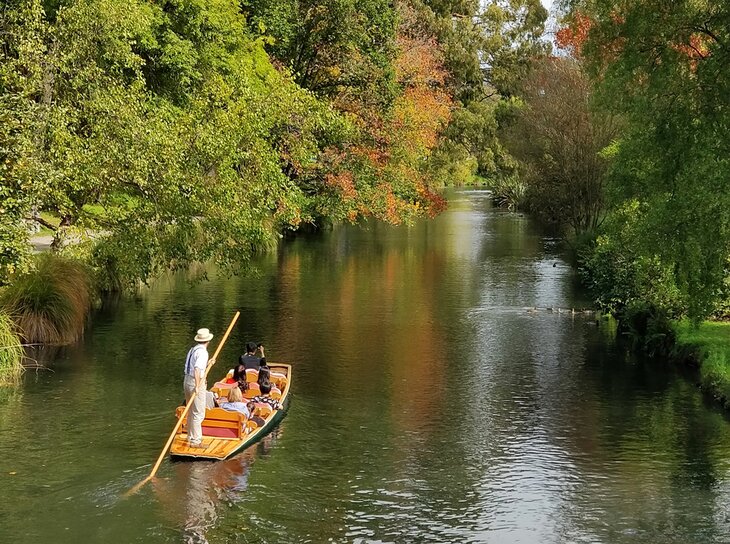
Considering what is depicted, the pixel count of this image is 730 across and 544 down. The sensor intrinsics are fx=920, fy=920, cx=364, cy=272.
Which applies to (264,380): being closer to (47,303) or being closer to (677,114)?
(47,303)

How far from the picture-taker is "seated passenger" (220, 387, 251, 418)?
16.2 meters

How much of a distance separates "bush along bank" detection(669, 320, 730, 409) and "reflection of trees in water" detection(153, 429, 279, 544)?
9978mm

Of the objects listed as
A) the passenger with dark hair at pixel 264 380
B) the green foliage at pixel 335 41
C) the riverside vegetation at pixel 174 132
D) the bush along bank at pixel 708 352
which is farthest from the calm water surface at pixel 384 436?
the green foliage at pixel 335 41

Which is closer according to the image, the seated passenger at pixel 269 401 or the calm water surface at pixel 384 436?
the calm water surface at pixel 384 436

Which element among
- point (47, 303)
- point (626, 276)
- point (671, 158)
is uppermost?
point (671, 158)

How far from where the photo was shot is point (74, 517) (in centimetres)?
1309

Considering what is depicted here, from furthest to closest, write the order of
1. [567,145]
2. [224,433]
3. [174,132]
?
[567,145]
[174,132]
[224,433]

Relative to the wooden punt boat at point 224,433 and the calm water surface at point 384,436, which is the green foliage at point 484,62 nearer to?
the calm water surface at point 384,436

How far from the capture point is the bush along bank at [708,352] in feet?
64.3

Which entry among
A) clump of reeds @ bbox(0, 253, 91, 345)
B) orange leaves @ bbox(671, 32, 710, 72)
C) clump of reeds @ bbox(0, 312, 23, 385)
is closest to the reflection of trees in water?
clump of reeds @ bbox(0, 312, 23, 385)

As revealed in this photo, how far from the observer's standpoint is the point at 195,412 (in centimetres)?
1502

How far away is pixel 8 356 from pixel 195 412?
6.75 m

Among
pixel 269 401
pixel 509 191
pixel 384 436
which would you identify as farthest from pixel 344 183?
pixel 509 191

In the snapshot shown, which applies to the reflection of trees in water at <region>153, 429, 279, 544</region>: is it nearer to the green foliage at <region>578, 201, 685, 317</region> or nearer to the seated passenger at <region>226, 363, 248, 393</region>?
the seated passenger at <region>226, 363, 248, 393</region>
